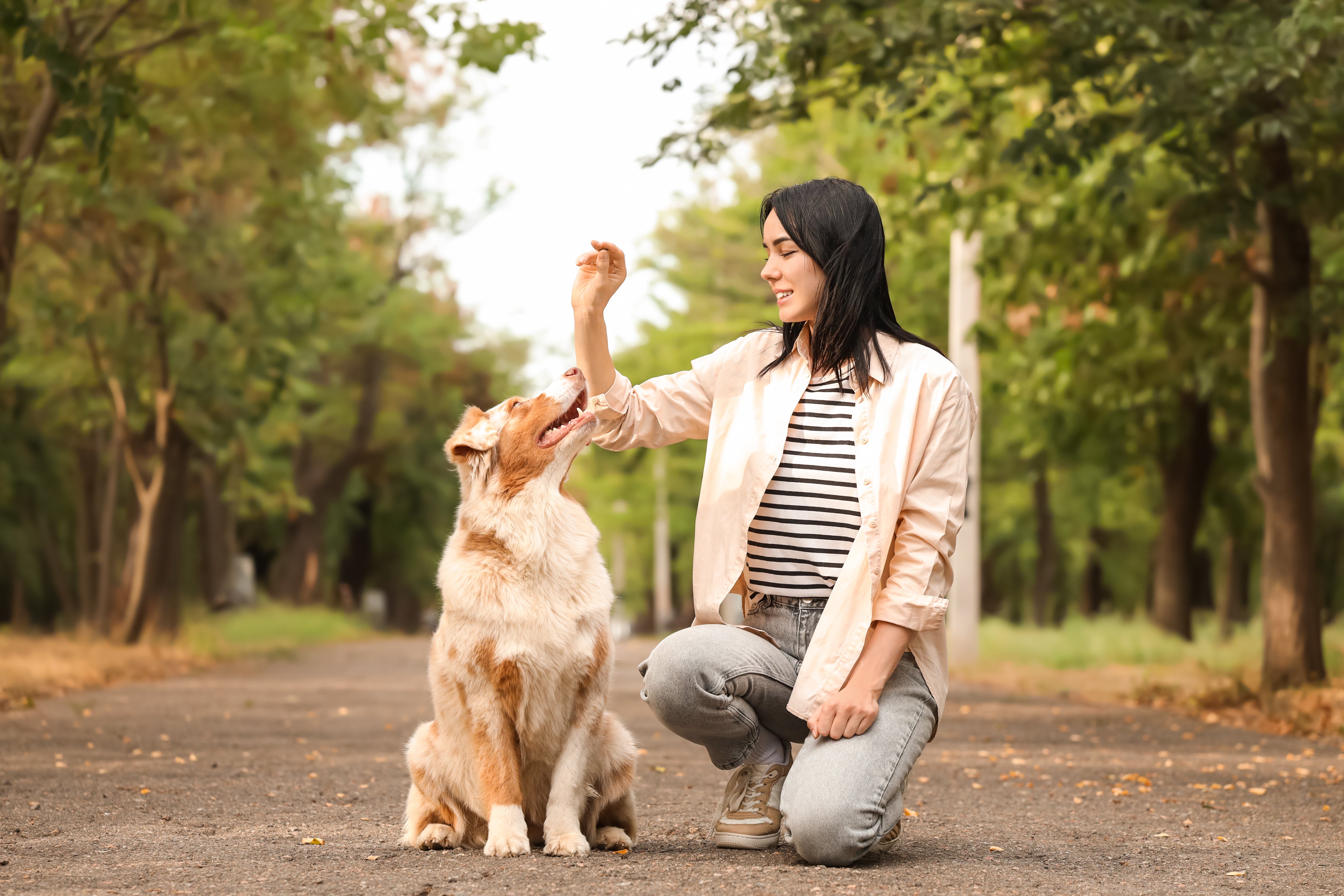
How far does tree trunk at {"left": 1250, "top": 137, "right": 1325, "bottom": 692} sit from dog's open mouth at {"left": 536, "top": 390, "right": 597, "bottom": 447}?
8064 mm

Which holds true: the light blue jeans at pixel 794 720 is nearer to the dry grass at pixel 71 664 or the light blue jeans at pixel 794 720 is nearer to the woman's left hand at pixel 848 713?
the woman's left hand at pixel 848 713

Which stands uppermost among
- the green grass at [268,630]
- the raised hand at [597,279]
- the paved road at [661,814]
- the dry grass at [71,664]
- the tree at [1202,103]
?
the tree at [1202,103]

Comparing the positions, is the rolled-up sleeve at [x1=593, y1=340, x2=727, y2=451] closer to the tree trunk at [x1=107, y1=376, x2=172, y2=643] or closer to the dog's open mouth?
the dog's open mouth

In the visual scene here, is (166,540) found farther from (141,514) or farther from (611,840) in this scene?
(611,840)

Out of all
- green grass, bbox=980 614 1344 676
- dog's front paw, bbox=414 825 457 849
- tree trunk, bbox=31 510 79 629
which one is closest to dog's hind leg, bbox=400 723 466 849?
dog's front paw, bbox=414 825 457 849

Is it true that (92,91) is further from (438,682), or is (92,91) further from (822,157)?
(822,157)

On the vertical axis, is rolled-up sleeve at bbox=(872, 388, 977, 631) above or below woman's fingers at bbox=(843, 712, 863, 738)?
above

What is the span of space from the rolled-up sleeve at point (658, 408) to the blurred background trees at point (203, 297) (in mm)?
5564

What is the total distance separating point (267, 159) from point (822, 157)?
31.8ft

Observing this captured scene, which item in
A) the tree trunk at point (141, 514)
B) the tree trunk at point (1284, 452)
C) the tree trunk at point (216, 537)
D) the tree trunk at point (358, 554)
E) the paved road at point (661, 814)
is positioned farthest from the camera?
the tree trunk at point (358, 554)

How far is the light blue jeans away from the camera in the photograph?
4.54 metres

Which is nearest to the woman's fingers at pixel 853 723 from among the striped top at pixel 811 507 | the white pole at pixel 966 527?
the striped top at pixel 811 507

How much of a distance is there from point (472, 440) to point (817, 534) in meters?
1.19

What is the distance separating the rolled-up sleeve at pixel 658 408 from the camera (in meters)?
4.97
